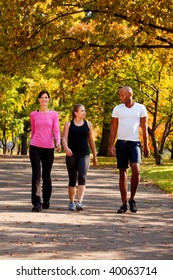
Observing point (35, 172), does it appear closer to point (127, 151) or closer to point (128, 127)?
point (127, 151)

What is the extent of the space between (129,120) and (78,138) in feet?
3.15

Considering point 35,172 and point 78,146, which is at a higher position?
point 78,146

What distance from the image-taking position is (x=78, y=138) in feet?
40.3

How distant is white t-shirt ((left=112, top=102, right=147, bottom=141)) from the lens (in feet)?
39.2

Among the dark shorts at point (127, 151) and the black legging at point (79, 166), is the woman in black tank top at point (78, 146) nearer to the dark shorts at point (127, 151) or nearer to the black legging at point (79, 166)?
the black legging at point (79, 166)

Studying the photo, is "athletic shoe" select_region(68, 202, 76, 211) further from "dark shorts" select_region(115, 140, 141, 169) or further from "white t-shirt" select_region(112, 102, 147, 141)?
"white t-shirt" select_region(112, 102, 147, 141)

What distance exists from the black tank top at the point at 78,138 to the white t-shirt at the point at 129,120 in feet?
2.02

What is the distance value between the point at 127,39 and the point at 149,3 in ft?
6.50

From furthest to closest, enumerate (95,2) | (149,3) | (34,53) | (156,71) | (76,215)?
(156,71)
(34,53)
(95,2)
(149,3)
(76,215)

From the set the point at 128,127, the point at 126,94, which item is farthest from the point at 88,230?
the point at 126,94

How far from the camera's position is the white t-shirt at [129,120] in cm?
1194

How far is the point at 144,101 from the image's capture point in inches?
1347

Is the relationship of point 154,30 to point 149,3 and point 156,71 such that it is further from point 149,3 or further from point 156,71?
point 156,71
